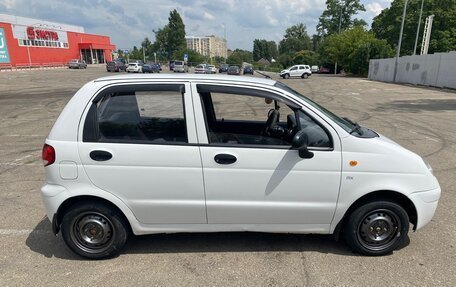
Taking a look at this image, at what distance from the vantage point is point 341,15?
68.1 meters

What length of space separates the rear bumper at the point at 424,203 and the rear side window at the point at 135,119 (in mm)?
2228

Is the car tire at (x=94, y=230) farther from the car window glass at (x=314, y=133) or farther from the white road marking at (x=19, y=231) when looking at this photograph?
the car window glass at (x=314, y=133)

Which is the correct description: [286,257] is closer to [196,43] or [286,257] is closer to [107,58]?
[107,58]

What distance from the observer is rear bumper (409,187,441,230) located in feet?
10.1

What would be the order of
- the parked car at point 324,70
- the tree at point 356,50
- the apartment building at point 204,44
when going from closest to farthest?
the tree at point 356,50 → the parked car at point 324,70 → the apartment building at point 204,44

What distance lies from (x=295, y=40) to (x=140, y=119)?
117840mm

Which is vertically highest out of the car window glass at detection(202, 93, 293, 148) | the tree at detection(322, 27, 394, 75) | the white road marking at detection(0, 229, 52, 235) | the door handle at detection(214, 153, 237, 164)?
the tree at detection(322, 27, 394, 75)

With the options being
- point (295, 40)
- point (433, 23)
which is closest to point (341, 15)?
point (433, 23)

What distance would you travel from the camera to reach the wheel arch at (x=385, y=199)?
10.2ft

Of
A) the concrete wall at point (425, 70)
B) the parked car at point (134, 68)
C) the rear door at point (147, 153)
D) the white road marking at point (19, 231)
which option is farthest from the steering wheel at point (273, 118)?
the parked car at point (134, 68)

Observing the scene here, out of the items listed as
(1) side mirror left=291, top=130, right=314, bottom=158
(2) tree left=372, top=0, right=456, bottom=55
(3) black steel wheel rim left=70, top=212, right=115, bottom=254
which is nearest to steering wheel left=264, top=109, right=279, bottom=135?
(1) side mirror left=291, top=130, right=314, bottom=158

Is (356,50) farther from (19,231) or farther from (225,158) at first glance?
(19,231)

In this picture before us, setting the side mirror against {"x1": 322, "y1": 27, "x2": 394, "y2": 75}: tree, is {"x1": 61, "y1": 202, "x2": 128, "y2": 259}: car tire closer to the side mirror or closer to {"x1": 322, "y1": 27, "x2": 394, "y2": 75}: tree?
the side mirror

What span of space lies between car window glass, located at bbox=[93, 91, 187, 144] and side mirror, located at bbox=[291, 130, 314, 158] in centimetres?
98
